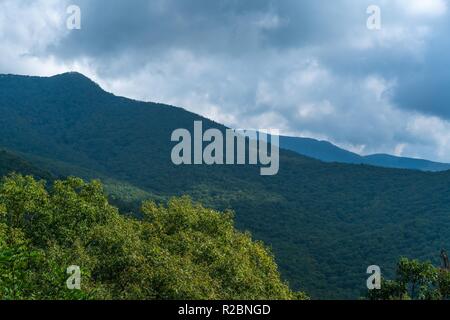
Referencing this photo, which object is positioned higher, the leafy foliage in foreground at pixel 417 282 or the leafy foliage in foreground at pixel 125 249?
the leafy foliage in foreground at pixel 125 249

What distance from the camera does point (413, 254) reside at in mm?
125688

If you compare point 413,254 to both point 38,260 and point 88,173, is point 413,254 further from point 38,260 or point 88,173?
point 38,260

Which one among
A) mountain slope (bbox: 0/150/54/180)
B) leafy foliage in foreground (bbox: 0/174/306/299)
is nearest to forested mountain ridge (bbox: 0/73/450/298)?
mountain slope (bbox: 0/150/54/180)

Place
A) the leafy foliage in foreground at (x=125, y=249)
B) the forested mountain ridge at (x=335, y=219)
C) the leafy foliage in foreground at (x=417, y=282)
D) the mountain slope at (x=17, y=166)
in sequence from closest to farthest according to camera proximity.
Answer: the leafy foliage in foreground at (x=125, y=249) < the leafy foliage in foreground at (x=417, y=282) < the mountain slope at (x=17, y=166) < the forested mountain ridge at (x=335, y=219)

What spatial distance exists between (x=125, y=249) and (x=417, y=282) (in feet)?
74.8

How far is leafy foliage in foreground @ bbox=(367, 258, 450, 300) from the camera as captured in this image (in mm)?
38406

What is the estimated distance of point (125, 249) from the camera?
98.2 ft

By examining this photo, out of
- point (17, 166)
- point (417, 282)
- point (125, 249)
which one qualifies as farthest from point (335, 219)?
point (125, 249)

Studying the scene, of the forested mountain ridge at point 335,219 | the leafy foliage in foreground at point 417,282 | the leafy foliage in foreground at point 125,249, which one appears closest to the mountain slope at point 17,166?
the forested mountain ridge at point 335,219

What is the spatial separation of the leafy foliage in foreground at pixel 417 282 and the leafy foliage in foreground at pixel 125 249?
6.43 metres

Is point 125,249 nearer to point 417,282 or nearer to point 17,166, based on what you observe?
point 417,282

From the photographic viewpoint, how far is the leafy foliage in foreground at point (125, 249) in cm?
2634

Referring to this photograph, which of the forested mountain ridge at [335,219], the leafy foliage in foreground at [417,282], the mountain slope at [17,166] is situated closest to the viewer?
the leafy foliage in foreground at [417,282]

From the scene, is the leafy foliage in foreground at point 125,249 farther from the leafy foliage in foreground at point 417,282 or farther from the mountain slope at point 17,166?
the mountain slope at point 17,166
